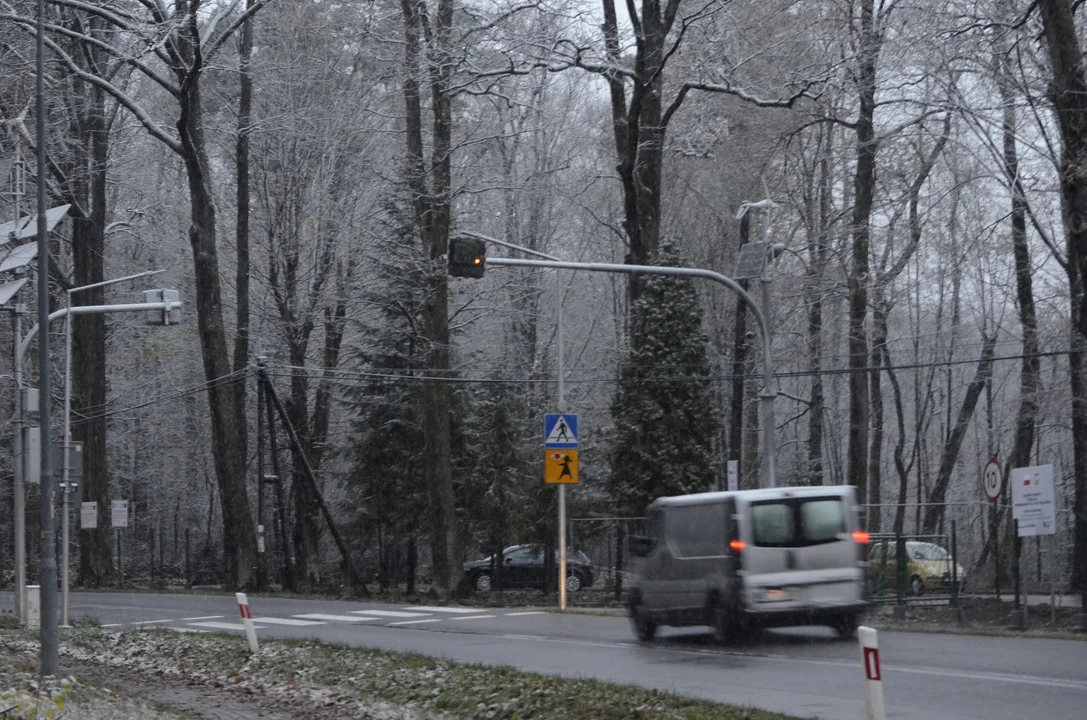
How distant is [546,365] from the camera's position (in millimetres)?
47688

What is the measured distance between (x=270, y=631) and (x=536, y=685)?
10823 millimetres

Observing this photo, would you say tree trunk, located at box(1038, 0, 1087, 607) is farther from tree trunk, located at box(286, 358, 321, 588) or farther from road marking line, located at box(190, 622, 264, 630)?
tree trunk, located at box(286, 358, 321, 588)

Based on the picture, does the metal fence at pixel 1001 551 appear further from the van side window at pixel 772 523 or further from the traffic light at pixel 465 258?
the traffic light at pixel 465 258

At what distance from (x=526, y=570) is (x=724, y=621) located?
26.4m

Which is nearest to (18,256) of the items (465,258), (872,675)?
(465,258)

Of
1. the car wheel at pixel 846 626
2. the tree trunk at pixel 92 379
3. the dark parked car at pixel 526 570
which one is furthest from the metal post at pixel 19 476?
the tree trunk at pixel 92 379

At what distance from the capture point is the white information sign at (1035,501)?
20.9 meters

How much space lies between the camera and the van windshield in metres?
17.0

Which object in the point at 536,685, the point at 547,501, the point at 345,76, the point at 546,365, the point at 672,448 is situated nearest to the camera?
the point at 536,685

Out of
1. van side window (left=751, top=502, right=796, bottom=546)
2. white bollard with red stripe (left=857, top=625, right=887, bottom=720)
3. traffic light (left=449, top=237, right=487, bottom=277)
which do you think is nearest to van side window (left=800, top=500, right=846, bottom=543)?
van side window (left=751, top=502, right=796, bottom=546)

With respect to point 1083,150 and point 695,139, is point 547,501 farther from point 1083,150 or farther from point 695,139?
point 1083,150

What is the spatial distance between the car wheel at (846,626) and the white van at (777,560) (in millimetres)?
13

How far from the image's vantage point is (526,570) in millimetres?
43219

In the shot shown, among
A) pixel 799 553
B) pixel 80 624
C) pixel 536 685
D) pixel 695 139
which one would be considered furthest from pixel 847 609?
pixel 695 139
